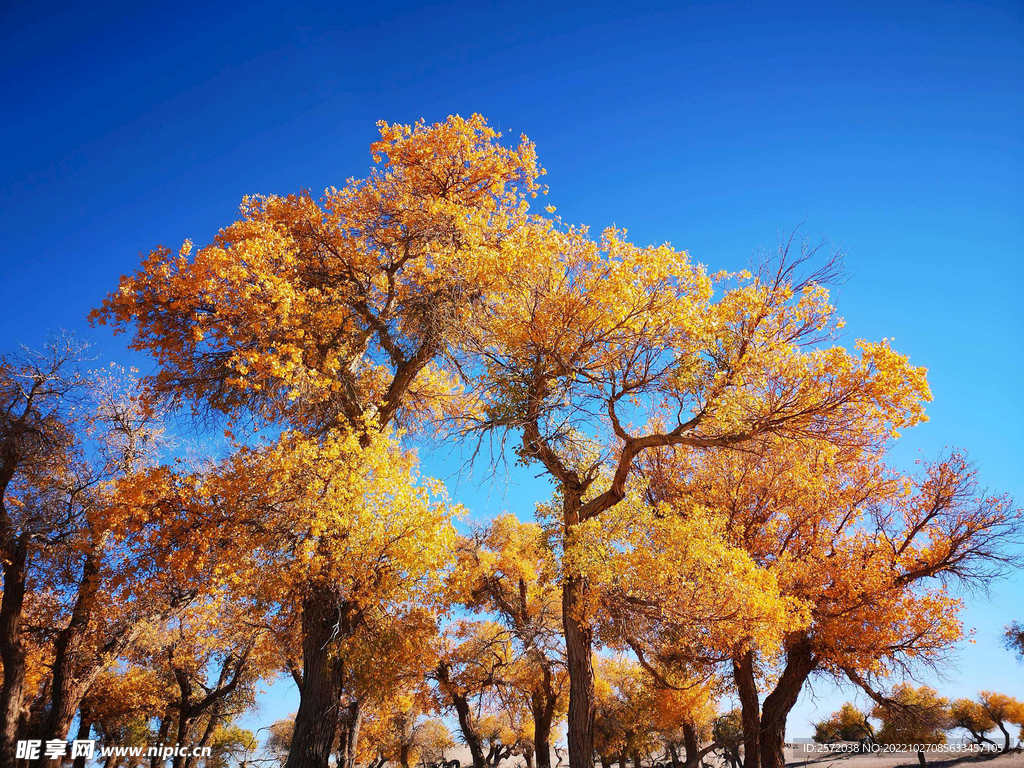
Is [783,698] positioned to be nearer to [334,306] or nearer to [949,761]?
[334,306]

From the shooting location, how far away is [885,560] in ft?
48.8

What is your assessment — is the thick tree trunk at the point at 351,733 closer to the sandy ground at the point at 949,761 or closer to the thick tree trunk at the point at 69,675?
the thick tree trunk at the point at 69,675

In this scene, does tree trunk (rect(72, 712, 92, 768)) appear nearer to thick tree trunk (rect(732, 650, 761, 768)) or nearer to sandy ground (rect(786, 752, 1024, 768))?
thick tree trunk (rect(732, 650, 761, 768))

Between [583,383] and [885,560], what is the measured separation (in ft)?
32.7

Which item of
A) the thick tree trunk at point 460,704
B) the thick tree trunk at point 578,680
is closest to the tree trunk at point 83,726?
the thick tree trunk at point 460,704

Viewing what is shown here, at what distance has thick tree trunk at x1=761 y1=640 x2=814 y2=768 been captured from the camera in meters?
15.2

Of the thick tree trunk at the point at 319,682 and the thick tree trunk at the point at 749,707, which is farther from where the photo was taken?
the thick tree trunk at the point at 749,707

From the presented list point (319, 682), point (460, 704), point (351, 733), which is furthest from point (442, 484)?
point (460, 704)

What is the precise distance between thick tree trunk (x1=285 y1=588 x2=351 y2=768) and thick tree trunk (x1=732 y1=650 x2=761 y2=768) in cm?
1031

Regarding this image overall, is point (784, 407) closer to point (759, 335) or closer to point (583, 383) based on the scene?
point (759, 335)

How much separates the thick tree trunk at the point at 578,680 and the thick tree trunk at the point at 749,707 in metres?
5.91

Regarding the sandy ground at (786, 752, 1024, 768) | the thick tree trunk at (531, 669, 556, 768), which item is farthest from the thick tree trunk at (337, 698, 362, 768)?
the sandy ground at (786, 752, 1024, 768)

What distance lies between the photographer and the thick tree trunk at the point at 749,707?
15.1 m

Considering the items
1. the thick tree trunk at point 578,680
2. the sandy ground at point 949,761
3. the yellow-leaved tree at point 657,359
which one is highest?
the yellow-leaved tree at point 657,359
